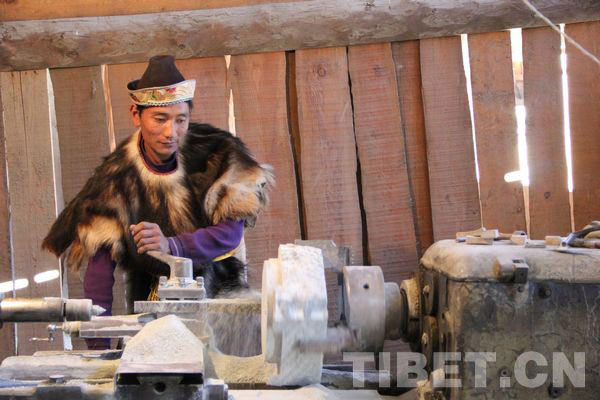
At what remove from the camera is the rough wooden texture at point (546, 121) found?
393cm

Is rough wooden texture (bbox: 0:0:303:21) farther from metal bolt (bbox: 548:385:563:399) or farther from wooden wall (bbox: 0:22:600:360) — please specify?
metal bolt (bbox: 548:385:563:399)

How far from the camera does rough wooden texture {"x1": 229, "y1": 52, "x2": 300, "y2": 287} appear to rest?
4012mm

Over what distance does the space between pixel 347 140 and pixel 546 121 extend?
89cm

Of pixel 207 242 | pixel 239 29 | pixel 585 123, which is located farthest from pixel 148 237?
pixel 585 123

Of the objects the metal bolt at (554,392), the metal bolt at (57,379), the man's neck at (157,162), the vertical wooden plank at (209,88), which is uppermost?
the vertical wooden plank at (209,88)

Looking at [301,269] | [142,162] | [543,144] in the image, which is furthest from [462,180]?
[301,269]

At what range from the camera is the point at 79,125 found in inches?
159

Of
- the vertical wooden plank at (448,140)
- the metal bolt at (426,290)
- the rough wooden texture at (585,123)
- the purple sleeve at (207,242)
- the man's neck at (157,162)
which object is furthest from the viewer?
the vertical wooden plank at (448,140)

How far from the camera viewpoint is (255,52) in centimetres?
397

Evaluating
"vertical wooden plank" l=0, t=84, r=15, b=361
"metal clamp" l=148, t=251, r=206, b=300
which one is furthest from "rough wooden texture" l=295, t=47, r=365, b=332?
"metal clamp" l=148, t=251, r=206, b=300

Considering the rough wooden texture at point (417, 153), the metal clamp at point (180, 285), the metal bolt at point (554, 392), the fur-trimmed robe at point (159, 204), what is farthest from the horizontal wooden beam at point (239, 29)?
the metal bolt at point (554, 392)

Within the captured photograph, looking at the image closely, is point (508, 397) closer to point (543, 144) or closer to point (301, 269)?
point (301, 269)

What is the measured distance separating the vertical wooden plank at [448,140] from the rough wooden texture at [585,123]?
0.45 metres

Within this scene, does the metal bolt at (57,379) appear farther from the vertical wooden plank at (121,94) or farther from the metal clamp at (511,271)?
the vertical wooden plank at (121,94)
